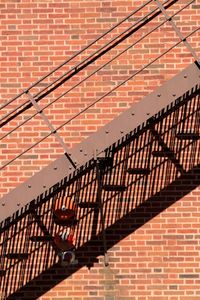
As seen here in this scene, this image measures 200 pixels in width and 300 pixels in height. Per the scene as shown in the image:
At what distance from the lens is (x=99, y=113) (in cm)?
965

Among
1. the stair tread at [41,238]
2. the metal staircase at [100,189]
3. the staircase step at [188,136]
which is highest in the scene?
the staircase step at [188,136]

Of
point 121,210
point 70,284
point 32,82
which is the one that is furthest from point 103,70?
point 70,284

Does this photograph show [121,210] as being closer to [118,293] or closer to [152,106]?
[118,293]

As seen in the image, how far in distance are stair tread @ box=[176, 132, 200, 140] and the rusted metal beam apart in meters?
1.22

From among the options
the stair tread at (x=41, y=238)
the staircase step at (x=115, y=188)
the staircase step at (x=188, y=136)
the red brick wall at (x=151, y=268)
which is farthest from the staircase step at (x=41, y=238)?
the staircase step at (x=188, y=136)

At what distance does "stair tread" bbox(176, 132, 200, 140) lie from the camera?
9.71 m

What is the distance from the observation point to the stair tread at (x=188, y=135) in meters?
9.71

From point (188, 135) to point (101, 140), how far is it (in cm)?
155

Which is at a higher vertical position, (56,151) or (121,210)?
(56,151)

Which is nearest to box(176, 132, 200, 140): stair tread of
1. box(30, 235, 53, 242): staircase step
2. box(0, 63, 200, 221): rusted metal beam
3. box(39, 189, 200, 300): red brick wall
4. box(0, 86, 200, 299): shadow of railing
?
box(0, 86, 200, 299): shadow of railing

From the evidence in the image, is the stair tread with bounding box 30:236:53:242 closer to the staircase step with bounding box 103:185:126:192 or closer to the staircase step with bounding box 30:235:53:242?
the staircase step with bounding box 30:235:53:242

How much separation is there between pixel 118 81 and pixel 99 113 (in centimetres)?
43

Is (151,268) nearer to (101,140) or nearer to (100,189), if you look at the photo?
(100,189)

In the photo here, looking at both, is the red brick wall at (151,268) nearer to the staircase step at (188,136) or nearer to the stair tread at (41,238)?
the stair tread at (41,238)
